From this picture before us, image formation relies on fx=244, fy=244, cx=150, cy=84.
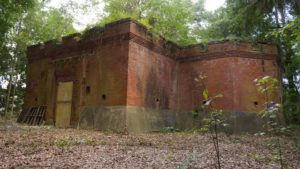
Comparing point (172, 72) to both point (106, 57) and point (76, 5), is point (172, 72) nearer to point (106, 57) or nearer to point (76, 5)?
point (106, 57)

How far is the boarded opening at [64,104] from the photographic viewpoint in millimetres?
12727

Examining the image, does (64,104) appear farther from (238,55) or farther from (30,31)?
(30,31)

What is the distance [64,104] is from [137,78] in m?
4.44

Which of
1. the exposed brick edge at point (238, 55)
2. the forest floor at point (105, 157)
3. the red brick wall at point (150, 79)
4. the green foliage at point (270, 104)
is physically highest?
the exposed brick edge at point (238, 55)

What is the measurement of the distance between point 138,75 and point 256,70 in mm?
6377

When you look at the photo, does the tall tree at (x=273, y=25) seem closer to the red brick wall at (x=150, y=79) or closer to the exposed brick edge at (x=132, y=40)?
the exposed brick edge at (x=132, y=40)

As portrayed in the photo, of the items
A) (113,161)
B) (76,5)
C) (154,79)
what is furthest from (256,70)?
(76,5)

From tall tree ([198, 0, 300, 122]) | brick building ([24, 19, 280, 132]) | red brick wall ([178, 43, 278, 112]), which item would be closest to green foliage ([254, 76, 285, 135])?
brick building ([24, 19, 280, 132])

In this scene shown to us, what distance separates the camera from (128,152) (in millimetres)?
6117

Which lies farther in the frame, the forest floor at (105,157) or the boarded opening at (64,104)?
the boarded opening at (64,104)

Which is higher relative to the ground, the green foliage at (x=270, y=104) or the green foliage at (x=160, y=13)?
the green foliage at (x=160, y=13)

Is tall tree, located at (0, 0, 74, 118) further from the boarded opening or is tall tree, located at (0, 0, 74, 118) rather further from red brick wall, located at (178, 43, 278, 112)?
red brick wall, located at (178, 43, 278, 112)

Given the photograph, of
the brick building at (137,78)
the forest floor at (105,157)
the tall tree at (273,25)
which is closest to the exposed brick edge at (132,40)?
the brick building at (137,78)

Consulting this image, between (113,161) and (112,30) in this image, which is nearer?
(113,161)
